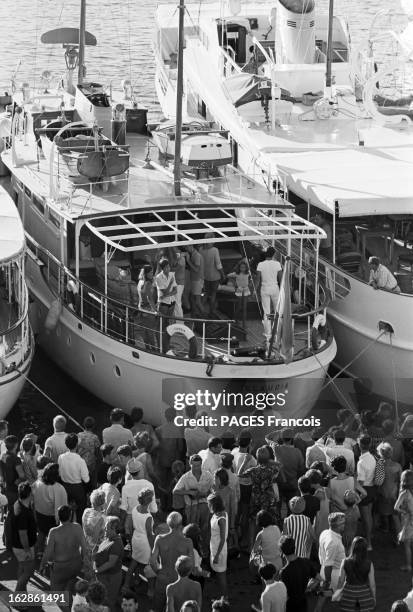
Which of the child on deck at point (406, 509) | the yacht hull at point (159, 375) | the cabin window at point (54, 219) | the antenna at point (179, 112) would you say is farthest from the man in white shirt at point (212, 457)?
the cabin window at point (54, 219)

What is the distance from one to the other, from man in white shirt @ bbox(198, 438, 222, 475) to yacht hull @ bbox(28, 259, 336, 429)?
3.51 meters

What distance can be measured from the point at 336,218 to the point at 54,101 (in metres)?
9.21

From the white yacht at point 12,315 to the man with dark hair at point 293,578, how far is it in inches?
294

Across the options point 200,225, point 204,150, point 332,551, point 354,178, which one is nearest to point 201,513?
point 332,551

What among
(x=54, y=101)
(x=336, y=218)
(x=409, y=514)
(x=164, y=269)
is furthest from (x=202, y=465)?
(x=54, y=101)

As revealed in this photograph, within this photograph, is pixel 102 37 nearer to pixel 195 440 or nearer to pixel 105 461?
pixel 195 440

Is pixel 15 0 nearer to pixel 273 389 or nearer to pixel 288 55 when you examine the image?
pixel 288 55

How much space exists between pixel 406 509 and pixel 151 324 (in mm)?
6567

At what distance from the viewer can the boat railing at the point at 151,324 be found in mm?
22766

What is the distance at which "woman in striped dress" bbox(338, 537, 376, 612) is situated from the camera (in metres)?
16.0

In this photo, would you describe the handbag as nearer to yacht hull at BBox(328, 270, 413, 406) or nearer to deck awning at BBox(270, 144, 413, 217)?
yacht hull at BBox(328, 270, 413, 406)

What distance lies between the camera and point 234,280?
24.6 m

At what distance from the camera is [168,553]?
654 inches

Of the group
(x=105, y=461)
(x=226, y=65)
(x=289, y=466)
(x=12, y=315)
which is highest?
(x=226, y=65)
